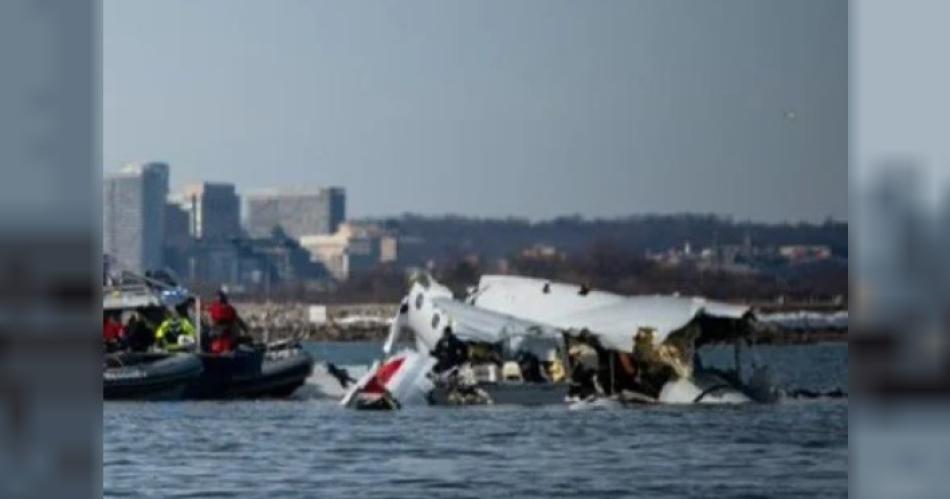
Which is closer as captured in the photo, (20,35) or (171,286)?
(20,35)

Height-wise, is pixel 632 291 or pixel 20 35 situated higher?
pixel 20 35

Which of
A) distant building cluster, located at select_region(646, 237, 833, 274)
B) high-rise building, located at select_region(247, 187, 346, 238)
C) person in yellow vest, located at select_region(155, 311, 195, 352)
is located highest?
high-rise building, located at select_region(247, 187, 346, 238)

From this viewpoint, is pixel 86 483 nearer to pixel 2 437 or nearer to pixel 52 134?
pixel 2 437

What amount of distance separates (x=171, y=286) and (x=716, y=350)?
7.48 feet

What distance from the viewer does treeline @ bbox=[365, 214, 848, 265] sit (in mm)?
8508

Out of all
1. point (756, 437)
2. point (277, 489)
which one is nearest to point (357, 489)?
point (277, 489)

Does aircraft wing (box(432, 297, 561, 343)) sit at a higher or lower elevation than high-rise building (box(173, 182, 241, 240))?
lower

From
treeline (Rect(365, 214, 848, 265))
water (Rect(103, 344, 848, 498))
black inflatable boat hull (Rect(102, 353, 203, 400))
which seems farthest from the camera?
black inflatable boat hull (Rect(102, 353, 203, 400))

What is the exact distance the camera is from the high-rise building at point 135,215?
862 cm

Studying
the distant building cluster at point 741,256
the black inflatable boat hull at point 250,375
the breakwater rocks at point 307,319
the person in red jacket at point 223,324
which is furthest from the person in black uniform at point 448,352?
the distant building cluster at point 741,256

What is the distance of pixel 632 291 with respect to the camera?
902 cm

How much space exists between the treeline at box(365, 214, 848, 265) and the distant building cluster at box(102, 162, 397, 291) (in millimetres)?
152

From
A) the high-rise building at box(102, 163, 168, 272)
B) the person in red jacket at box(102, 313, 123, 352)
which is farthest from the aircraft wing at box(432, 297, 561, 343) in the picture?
the person in red jacket at box(102, 313, 123, 352)

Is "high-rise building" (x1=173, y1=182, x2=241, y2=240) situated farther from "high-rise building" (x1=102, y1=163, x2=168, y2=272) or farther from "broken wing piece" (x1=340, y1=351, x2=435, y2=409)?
"broken wing piece" (x1=340, y1=351, x2=435, y2=409)
